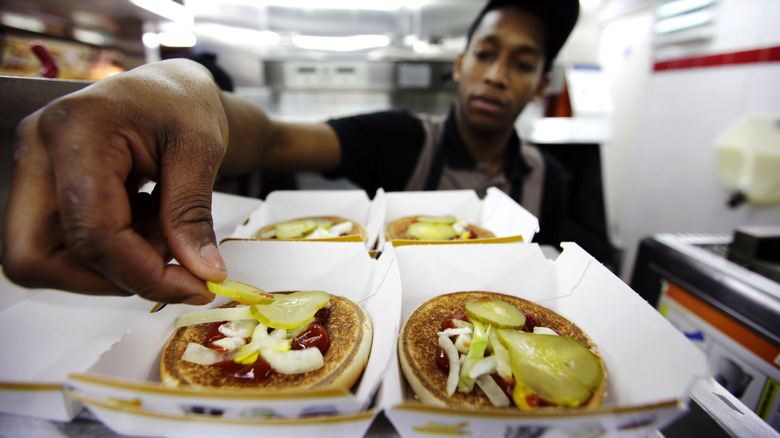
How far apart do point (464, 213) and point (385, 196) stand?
1.40ft

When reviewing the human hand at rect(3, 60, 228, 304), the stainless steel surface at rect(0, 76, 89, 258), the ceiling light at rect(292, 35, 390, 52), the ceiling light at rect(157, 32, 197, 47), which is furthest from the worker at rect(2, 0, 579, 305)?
the ceiling light at rect(157, 32, 197, 47)

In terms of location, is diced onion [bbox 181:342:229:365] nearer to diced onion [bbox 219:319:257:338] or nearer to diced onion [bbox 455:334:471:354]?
diced onion [bbox 219:319:257:338]

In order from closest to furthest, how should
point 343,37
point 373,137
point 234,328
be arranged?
point 234,328 → point 373,137 → point 343,37

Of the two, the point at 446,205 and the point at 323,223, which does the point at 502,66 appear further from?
the point at 323,223

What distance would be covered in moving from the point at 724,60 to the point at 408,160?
328cm

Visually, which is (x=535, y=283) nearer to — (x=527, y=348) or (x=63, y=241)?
(x=527, y=348)

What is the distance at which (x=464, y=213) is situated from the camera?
1.80 m

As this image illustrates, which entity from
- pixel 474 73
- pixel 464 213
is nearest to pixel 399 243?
pixel 464 213

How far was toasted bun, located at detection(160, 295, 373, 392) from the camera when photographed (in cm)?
78

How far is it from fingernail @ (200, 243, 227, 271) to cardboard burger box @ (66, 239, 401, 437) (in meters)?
0.25

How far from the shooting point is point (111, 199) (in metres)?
0.66

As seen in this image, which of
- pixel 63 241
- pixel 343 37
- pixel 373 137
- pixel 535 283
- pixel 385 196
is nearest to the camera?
pixel 63 241

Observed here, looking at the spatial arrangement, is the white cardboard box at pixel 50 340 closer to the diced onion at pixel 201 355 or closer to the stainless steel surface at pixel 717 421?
the diced onion at pixel 201 355

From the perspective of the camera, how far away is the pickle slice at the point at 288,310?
2.76 feet
